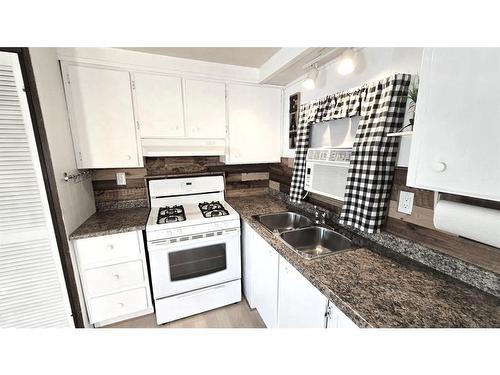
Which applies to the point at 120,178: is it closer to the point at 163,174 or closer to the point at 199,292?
the point at 163,174

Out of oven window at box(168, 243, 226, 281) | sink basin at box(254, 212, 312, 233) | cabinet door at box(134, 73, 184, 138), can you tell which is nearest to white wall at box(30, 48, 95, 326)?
cabinet door at box(134, 73, 184, 138)

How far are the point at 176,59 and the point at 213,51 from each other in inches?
14.4

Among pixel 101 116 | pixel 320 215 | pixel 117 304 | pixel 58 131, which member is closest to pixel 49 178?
pixel 58 131

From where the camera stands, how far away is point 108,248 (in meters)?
1.53

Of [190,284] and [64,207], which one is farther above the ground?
[64,207]

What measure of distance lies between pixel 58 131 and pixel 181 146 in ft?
2.79

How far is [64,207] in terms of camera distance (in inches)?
53.4

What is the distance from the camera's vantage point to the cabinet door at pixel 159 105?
170 centimetres

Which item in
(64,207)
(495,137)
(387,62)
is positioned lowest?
(64,207)

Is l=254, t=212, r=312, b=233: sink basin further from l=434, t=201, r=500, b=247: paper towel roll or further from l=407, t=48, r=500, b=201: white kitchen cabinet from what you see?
l=407, t=48, r=500, b=201: white kitchen cabinet
